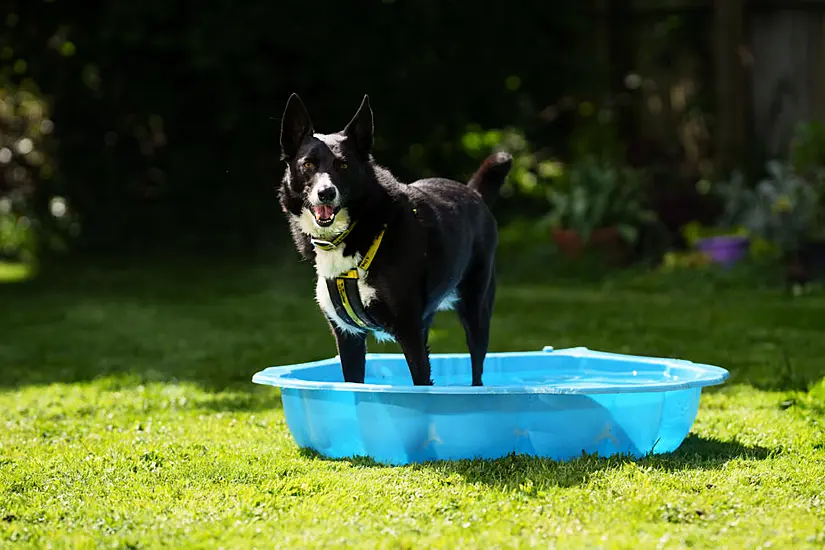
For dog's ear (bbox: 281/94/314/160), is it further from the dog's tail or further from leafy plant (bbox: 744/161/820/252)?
leafy plant (bbox: 744/161/820/252)

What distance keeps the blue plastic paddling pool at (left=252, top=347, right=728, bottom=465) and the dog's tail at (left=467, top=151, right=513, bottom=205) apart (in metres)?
1.25

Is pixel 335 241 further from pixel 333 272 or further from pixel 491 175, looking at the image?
pixel 491 175

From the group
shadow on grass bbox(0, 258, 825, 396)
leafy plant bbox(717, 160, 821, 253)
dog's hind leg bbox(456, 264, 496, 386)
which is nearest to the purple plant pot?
leafy plant bbox(717, 160, 821, 253)

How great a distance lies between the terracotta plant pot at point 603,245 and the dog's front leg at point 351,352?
18.3 ft

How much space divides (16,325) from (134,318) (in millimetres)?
827

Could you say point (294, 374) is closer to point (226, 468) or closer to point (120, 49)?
point (226, 468)

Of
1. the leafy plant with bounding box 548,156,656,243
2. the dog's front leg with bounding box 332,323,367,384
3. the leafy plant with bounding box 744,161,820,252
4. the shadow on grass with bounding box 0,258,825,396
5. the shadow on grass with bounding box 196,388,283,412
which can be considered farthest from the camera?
the leafy plant with bounding box 548,156,656,243

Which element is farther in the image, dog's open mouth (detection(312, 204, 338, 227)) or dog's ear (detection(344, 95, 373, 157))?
dog's ear (detection(344, 95, 373, 157))

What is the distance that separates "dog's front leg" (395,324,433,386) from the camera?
4180 millimetres

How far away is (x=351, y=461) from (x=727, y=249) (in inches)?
222

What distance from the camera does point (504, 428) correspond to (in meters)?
4.08

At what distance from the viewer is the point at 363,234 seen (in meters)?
4.16

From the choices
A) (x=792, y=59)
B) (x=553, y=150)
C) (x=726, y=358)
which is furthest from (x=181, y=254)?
(x=726, y=358)

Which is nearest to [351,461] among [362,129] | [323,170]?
[323,170]
